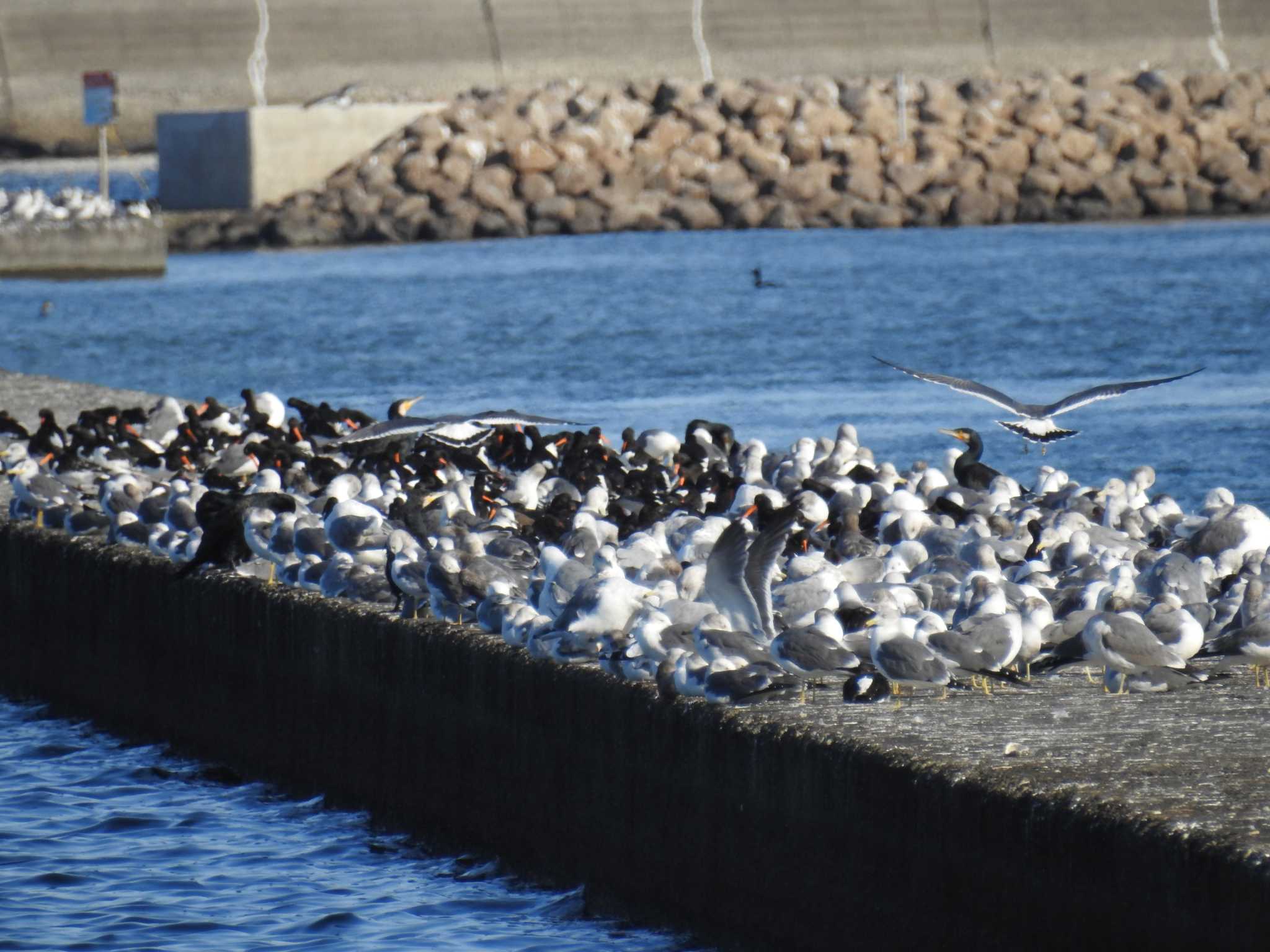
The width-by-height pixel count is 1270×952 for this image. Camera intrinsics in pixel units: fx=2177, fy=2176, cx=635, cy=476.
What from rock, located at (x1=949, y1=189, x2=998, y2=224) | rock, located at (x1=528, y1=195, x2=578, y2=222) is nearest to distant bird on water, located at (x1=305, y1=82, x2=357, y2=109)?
rock, located at (x1=528, y1=195, x2=578, y2=222)

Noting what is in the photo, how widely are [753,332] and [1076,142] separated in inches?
796

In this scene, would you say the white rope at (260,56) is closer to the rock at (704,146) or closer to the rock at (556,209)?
the rock at (556,209)

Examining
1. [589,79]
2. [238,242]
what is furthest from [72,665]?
[589,79]

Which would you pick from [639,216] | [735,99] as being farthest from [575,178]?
[735,99]

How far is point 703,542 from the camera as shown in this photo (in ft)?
29.7

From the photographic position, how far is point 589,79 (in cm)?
5591

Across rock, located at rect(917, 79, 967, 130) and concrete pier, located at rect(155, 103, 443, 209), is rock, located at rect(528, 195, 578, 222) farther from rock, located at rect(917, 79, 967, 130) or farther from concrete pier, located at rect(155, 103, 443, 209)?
rock, located at rect(917, 79, 967, 130)

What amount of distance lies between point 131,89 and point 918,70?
20363 mm

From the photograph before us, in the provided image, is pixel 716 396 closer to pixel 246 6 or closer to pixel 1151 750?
pixel 1151 750

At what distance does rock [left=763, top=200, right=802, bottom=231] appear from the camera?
47.6 m

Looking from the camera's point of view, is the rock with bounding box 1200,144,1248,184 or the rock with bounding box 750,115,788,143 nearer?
the rock with bounding box 1200,144,1248,184

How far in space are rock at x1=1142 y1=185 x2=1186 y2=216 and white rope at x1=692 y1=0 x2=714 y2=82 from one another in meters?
12.7

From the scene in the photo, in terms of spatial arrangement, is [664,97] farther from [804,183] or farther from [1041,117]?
[1041,117]

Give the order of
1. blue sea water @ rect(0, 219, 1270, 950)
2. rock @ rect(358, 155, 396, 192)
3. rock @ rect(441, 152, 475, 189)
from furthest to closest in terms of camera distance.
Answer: rock @ rect(441, 152, 475, 189)
rock @ rect(358, 155, 396, 192)
blue sea water @ rect(0, 219, 1270, 950)
